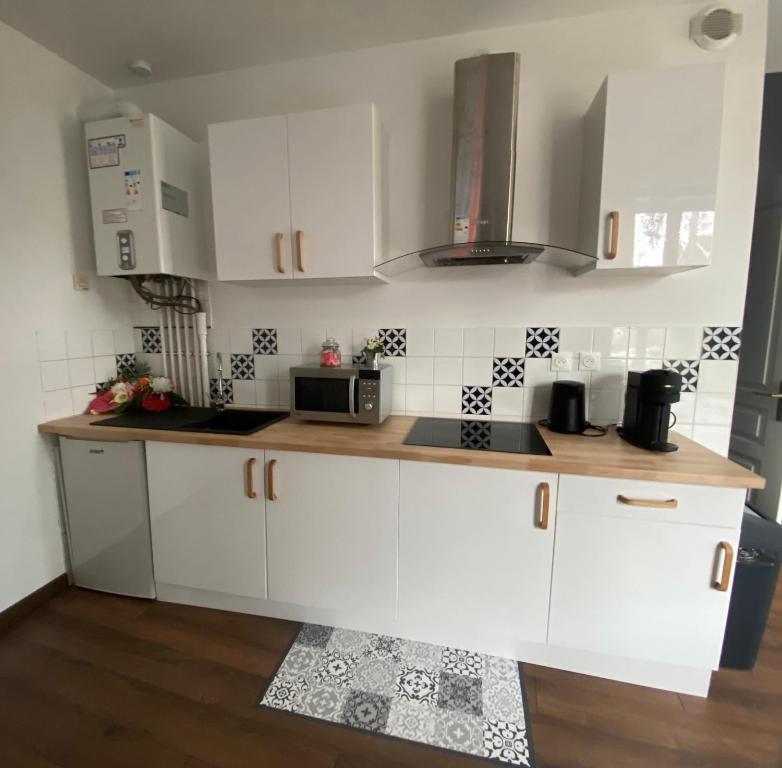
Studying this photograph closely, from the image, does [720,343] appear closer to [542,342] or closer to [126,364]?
[542,342]

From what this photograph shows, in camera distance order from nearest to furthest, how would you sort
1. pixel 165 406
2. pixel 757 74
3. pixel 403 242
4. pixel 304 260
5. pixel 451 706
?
pixel 451 706
pixel 757 74
pixel 304 260
pixel 403 242
pixel 165 406

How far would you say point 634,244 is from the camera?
1.47 meters

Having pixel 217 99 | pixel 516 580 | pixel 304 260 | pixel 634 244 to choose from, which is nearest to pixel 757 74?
pixel 634 244

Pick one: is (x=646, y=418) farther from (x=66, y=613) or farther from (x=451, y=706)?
(x=66, y=613)

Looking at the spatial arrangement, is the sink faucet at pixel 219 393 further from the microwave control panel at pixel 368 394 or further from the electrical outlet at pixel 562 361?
the electrical outlet at pixel 562 361

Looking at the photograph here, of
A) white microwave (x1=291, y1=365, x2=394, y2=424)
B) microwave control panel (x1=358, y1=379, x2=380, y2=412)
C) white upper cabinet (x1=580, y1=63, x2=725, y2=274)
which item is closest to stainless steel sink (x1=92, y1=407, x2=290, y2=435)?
white microwave (x1=291, y1=365, x2=394, y2=424)

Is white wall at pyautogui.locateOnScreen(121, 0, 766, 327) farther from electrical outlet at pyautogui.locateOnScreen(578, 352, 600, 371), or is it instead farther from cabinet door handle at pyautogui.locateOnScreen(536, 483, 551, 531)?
cabinet door handle at pyautogui.locateOnScreen(536, 483, 551, 531)

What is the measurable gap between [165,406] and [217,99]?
1686mm

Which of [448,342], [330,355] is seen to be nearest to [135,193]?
[330,355]

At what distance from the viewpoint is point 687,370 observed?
173 centimetres

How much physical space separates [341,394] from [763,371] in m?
2.46

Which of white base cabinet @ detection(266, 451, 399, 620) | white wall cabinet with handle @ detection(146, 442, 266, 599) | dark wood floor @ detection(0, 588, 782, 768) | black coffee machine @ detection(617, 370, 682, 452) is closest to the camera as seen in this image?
dark wood floor @ detection(0, 588, 782, 768)

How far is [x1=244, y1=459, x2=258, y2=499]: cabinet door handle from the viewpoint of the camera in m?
1.60

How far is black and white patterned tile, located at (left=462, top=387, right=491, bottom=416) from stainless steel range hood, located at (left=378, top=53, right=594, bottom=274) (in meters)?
0.66
